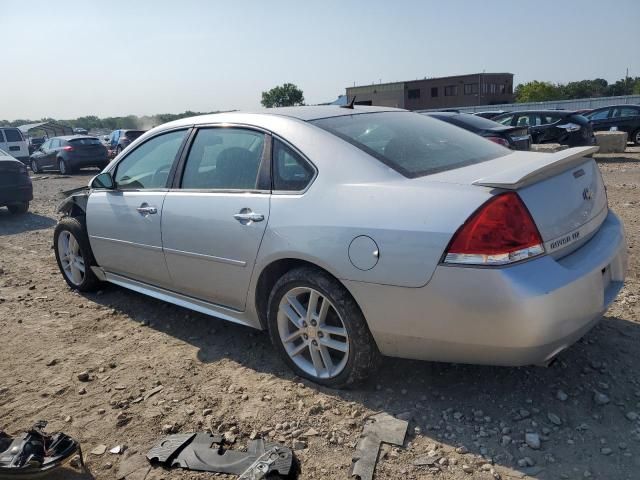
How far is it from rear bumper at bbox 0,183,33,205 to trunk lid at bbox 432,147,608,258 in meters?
9.54

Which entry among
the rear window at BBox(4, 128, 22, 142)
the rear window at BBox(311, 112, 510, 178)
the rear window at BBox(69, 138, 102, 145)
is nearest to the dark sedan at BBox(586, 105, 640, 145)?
the rear window at BBox(311, 112, 510, 178)

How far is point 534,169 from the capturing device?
8.24 ft

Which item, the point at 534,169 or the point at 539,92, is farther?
the point at 539,92

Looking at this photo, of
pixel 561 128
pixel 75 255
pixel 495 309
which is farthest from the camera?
pixel 561 128

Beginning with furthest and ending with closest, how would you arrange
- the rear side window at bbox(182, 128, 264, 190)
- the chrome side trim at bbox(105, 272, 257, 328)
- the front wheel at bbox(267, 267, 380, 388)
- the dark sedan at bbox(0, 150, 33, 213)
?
the dark sedan at bbox(0, 150, 33, 213) < the chrome side trim at bbox(105, 272, 257, 328) < the rear side window at bbox(182, 128, 264, 190) < the front wheel at bbox(267, 267, 380, 388)

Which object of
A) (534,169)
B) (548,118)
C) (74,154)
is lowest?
(74,154)

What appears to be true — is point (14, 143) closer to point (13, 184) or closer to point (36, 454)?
point (13, 184)

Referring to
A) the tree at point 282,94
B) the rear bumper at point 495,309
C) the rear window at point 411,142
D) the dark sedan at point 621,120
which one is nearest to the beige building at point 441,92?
the tree at point 282,94

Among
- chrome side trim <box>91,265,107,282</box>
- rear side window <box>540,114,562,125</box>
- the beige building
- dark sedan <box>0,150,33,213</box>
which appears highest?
the beige building

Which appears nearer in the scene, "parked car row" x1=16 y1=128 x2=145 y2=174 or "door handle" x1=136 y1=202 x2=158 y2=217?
"door handle" x1=136 y1=202 x2=158 y2=217

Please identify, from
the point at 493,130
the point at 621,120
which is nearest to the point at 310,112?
the point at 493,130

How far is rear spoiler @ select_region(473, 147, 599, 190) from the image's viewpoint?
2.41m

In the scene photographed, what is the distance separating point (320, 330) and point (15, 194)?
9.08m

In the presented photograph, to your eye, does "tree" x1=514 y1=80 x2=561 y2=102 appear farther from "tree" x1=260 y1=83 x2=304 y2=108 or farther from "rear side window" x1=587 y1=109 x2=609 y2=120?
"rear side window" x1=587 y1=109 x2=609 y2=120
